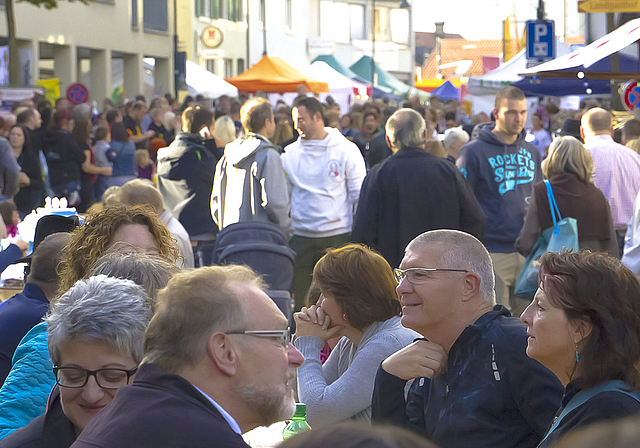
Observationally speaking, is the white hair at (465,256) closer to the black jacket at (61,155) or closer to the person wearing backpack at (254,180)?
the person wearing backpack at (254,180)

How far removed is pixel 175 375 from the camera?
2.12 meters

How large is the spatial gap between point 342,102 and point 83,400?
2540cm

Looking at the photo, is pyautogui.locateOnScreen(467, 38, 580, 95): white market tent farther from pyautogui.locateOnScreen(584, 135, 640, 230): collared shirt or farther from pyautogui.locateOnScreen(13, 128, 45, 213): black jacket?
pyautogui.locateOnScreen(584, 135, 640, 230): collared shirt

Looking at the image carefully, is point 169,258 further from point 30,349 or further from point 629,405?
point 629,405

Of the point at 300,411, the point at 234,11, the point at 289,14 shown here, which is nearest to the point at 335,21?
the point at 289,14

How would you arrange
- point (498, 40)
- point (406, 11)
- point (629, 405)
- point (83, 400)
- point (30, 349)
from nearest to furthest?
point (629, 405), point (83, 400), point (30, 349), point (406, 11), point (498, 40)

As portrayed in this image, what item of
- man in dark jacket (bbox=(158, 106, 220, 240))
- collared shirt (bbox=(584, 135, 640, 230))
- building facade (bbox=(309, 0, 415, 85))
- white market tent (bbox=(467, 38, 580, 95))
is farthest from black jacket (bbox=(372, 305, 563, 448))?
building facade (bbox=(309, 0, 415, 85))

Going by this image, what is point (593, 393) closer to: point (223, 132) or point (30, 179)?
point (223, 132)

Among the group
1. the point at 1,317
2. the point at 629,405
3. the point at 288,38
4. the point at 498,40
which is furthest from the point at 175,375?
the point at 498,40

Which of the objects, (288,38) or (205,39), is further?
(288,38)

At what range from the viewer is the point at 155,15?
37500 millimetres

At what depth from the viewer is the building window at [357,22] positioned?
66.9 m

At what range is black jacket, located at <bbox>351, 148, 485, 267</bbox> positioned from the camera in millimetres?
6652

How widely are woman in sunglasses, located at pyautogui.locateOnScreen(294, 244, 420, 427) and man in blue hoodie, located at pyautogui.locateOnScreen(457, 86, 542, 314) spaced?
3.56 m
